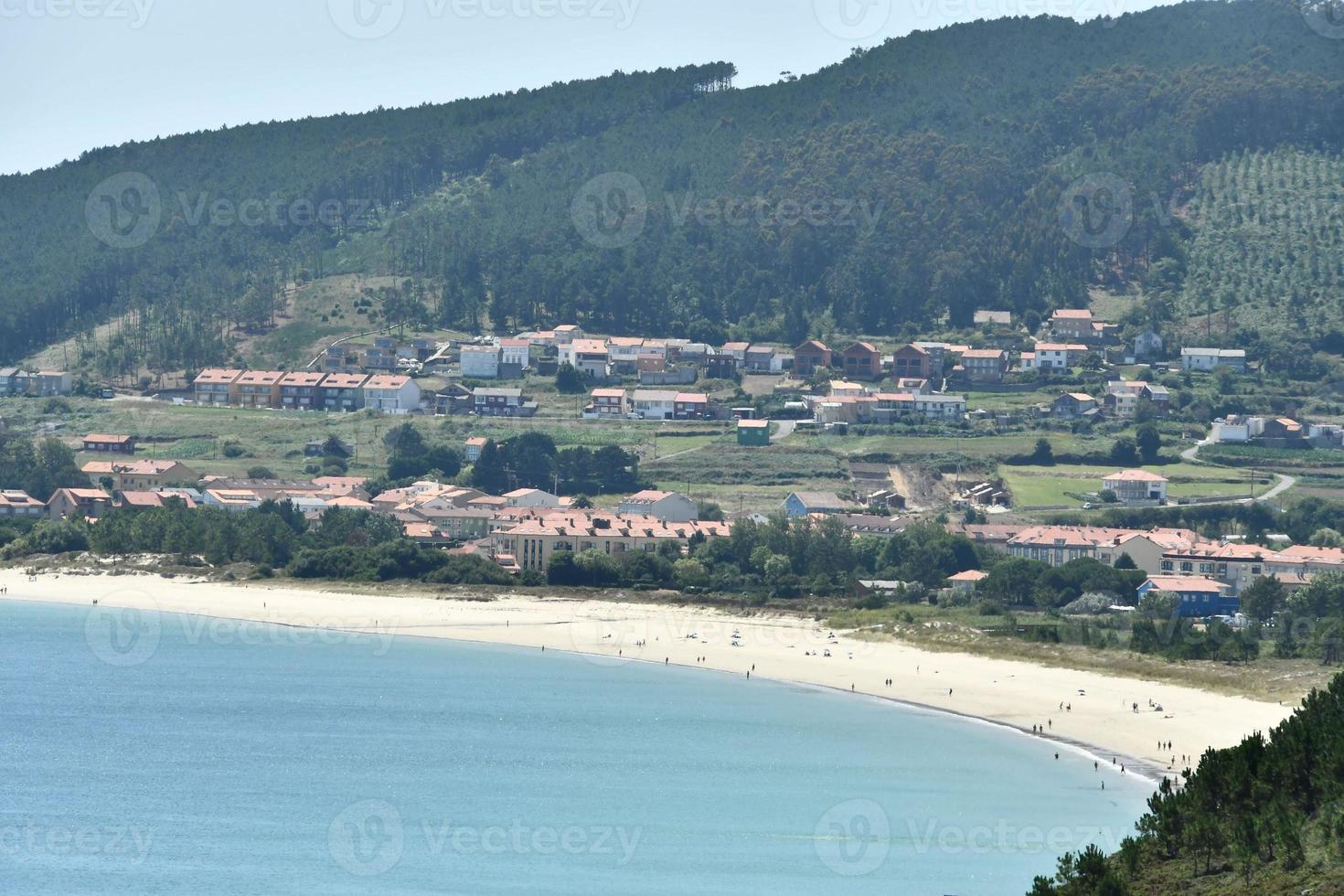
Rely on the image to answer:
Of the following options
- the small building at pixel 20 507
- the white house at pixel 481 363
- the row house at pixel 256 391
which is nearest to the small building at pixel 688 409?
the white house at pixel 481 363

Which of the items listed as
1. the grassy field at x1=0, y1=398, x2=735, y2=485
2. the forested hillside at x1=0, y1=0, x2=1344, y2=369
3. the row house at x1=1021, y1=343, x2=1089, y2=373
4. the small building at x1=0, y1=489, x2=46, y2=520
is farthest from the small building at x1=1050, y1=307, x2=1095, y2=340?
the small building at x1=0, y1=489, x2=46, y2=520

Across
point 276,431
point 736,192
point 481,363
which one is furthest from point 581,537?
point 736,192

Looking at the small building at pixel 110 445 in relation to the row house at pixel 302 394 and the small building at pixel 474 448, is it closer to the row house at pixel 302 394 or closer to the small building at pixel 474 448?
the row house at pixel 302 394

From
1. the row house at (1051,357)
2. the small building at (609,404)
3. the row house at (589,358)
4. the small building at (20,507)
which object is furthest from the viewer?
the row house at (1051,357)

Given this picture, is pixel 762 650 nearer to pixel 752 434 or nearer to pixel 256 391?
pixel 752 434

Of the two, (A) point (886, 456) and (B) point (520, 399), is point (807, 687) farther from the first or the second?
(B) point (520, 399)

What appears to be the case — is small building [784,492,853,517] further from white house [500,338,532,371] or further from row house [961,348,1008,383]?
white house [500,338,532,371]
